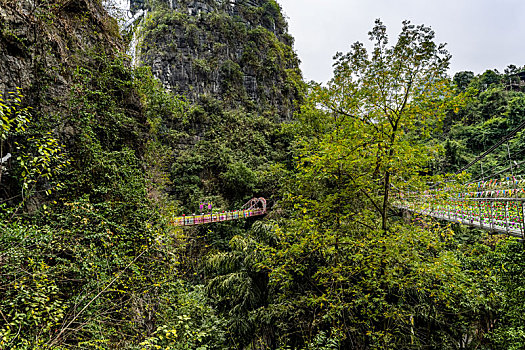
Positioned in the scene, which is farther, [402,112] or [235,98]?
[235,98]

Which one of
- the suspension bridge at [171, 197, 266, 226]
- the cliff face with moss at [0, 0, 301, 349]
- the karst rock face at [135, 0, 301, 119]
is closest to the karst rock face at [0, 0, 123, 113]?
the cliff face with moss at [0, 0, 301, 349]

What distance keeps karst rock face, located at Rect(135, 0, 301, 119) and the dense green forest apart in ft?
40.5

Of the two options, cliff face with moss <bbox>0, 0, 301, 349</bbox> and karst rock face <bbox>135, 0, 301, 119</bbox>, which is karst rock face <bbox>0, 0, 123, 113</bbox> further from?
karst rock face <bbox>135, 0, 301, 119</bbox>

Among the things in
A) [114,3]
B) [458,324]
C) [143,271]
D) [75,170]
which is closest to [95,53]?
[114,3]

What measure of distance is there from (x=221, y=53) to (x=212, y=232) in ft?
56.9

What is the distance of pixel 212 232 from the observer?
373cm

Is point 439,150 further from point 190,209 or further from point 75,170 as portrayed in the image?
point 190,209

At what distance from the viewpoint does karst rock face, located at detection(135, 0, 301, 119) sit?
1622 centimetres

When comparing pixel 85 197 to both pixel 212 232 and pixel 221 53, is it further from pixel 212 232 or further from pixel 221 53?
pixel 221 53

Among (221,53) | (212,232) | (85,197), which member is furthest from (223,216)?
(221,53)

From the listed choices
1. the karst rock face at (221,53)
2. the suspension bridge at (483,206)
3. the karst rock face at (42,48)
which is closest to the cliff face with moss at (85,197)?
the karst rock face at (42,48)

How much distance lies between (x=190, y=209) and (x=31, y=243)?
10871 millimetres

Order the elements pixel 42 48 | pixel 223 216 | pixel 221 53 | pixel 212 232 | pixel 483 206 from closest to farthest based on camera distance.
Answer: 1. pixel 42 48
2. pixel 212 232
3. pixel 483 206
4. pixel 223 216
5. pixel 221 53

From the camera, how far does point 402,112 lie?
2559 mm
